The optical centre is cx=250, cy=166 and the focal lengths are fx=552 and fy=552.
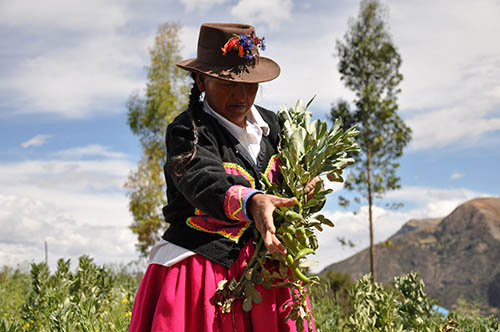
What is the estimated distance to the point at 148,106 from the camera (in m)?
16.6

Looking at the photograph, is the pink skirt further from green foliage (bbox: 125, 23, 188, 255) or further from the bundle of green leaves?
green foliage (bbox: 125, 23, 188, 255)

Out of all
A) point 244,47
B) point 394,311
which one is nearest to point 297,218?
point 244,47

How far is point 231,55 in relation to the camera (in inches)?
91.4

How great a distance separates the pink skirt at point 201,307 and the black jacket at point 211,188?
0.05 metres

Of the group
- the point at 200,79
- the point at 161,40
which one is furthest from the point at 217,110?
the point at 161,40

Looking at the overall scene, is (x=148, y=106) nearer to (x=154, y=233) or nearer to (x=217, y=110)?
(x=154, y=233)

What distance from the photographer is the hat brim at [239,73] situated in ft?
7.45

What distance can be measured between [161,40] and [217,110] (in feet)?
51.0

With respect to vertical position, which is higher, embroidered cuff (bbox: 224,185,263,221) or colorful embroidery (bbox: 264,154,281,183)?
colorful embroidery (bbox: 264,154,281,183)

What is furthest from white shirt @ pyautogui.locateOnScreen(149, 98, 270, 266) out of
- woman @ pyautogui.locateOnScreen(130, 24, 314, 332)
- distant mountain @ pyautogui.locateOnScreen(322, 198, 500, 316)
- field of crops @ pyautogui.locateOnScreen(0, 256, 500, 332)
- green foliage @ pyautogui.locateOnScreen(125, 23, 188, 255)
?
distant mountain @ pyautogui.locateOnScreen(322, 198, 500, 316)

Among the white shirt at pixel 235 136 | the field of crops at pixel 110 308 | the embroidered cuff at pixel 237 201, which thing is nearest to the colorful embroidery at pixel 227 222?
the embroidered cuff at pixel 237 201

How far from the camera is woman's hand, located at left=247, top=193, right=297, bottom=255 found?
6.15 feet

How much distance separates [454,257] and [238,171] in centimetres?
3362

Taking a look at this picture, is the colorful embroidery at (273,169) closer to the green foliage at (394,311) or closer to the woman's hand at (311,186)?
the woman's hand at (311,186)
